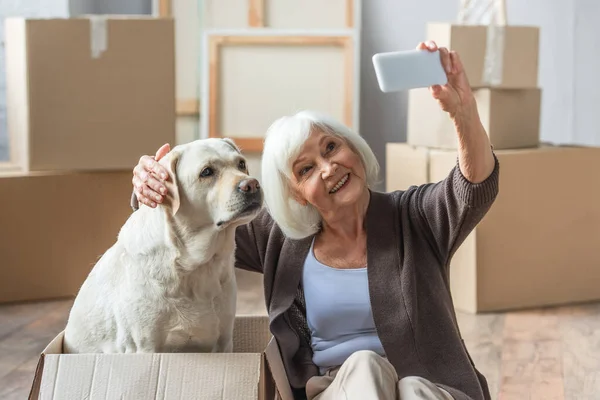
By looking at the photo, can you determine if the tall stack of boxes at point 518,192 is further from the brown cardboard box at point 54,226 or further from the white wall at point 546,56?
the brown cardboard box at point 54,226

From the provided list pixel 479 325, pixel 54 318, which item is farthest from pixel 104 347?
pixel 479 325

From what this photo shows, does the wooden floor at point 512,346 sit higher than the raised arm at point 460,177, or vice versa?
the raised arm at point 460,177

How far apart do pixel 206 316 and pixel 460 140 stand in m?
0.60

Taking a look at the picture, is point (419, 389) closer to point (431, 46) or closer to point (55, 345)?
point (431, 46)

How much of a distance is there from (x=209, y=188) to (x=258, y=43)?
8.47ft

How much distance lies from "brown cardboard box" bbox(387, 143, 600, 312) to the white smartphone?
1.74 m

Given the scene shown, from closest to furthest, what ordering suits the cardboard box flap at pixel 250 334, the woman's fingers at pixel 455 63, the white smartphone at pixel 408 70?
the white smartphone at pixel 408 70
the woman's fingers at pixel 455 63
the cardboard box flap at pixel 250 334

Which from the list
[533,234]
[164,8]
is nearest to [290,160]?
[533,234]

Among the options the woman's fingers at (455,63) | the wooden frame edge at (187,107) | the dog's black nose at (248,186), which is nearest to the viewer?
the woman's fingers at (455,63)

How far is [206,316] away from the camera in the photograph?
1.78 meters

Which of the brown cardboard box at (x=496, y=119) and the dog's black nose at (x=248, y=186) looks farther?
the brown cardboard box at (x=496, y=119)

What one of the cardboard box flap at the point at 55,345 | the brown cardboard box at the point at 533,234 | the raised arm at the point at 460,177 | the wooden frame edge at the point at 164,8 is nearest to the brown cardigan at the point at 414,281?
the raised arm at the point at 460,177

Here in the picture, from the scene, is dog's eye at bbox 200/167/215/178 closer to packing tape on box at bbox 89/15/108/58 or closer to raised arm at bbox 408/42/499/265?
raised arm at bbox 408/42/499/265

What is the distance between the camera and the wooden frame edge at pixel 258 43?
418 cm
